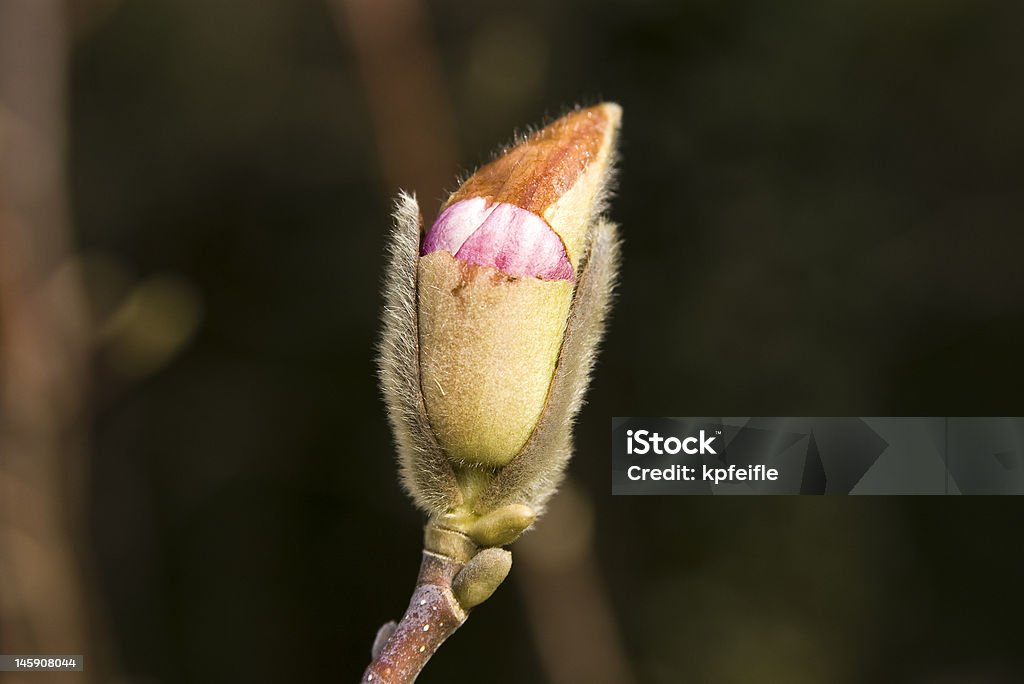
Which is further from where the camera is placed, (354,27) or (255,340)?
(255,340)

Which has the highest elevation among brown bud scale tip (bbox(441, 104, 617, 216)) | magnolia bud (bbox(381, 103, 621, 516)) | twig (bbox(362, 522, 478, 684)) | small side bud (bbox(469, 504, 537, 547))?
brown bud scale tip (bbox(441, 104, 617, 216))

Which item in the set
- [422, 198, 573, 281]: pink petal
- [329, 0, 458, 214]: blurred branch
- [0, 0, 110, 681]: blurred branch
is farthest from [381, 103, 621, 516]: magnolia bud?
[329, 0, 458, 214]: blurred branch

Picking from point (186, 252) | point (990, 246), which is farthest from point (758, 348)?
point (186, 252)

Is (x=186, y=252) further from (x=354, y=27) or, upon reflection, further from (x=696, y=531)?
(x=696, y=531)

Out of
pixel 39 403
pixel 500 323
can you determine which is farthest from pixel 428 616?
pixel 39 403

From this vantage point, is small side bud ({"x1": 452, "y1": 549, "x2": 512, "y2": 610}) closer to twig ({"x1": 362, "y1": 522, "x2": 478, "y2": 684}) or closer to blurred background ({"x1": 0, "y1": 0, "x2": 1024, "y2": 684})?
twig ({"x1": 362, "y1": 522, "x2": 478, "y2": 684})

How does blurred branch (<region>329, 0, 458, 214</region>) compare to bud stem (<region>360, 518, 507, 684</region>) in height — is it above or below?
above

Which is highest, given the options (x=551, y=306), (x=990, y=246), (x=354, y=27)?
(x=354, y=27)
